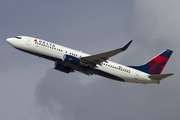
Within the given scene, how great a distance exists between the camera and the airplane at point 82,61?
5328 centimetres

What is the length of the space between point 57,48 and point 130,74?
50.0 feet

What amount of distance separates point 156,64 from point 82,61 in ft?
58.1

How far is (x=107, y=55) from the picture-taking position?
5216 cm

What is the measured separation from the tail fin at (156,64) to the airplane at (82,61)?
26 centimetres

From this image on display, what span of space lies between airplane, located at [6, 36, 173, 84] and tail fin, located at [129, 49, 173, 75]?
0.26 metres

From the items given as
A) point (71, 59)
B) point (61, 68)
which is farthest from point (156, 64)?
point (61, 68)

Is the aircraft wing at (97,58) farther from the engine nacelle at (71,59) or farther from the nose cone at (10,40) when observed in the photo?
the nose cone at (10,40)

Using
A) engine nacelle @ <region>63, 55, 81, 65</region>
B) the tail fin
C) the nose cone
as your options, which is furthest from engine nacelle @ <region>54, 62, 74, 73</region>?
the tail fin

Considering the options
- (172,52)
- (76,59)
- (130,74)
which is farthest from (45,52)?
(172,52)

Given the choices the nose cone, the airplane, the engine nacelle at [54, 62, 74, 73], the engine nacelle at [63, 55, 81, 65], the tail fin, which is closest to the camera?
the engine nacelle at [63, 55, 81, 65]

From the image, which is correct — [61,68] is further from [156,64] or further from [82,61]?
[156,64]

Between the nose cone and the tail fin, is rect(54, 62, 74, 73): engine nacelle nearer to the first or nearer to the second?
the nose cone

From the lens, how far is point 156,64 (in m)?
62.8

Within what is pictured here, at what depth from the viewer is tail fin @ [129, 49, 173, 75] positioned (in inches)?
2405
